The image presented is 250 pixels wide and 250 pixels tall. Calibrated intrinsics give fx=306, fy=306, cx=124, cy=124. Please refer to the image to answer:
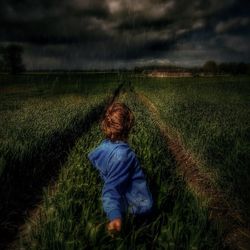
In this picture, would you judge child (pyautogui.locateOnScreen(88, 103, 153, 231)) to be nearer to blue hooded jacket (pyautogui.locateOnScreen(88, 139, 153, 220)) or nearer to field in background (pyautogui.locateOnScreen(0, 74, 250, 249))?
blue hooded jacket (pyautogui.locateOnScreen(88, 139, 153, 220))

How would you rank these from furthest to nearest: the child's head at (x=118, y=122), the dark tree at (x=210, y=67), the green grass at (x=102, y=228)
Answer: the dark tree at (x=210, y=67)
the child's head at (x=118, y=122)
the green grass at (x=102, y=228)

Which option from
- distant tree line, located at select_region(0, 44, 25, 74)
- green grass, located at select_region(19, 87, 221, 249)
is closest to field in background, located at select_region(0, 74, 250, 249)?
green grass, located at select_region(19, 87, 221, 249)

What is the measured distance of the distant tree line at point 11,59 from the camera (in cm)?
8944

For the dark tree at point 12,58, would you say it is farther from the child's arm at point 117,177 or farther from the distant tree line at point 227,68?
the child's arm at point 117,177

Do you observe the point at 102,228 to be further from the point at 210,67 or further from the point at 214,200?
the point at 210,67

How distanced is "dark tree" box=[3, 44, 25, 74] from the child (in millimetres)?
95410

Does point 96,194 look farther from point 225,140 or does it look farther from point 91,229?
point 225,140

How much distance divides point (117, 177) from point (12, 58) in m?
97.1

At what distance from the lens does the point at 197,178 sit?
5059 millimetres

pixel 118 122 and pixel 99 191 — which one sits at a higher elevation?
pixel 118 122

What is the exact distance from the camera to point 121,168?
2.34 m

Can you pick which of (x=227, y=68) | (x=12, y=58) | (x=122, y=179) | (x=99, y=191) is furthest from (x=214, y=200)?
(x=227, y=68)

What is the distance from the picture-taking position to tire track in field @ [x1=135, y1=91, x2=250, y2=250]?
10.3 feet

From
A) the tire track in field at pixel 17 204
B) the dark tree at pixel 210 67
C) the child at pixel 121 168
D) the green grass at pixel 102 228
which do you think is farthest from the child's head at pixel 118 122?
the dark tree at pixel 210 67
